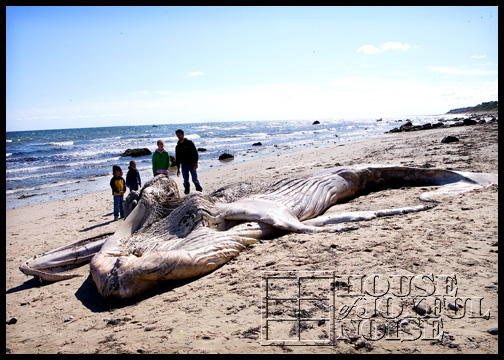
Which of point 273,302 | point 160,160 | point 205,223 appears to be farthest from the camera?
point 160,160

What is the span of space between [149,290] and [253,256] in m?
1.35

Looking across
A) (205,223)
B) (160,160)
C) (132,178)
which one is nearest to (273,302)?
(205,223)

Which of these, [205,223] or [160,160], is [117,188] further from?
[205,223]

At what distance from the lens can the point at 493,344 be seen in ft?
7.64

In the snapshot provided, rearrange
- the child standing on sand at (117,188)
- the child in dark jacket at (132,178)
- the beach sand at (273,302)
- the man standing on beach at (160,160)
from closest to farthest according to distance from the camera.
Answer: the beach sand at (273,302) < the child standing on sand at (117,188) < the child in dark jacket at (132,178) < the man standing on beach at (160,160)

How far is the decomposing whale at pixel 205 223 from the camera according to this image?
3.98 meters

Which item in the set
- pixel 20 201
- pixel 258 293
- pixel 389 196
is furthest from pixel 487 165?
pixel 20 201

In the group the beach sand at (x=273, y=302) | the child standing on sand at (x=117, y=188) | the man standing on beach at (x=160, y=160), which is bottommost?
the beach sand at (x=273, y=302)

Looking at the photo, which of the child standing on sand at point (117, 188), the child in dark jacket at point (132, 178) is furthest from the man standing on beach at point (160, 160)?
the child standing on sand at point (117, 188)

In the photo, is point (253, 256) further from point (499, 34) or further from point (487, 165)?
point (487, 165)

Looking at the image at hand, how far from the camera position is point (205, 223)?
510cm

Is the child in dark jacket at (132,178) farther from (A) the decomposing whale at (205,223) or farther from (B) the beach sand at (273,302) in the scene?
(B) the beach sand at (273,302)

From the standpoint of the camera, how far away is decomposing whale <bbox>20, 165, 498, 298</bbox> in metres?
3.98

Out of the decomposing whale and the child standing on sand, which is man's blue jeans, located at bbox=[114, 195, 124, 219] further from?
the decomposing whale
